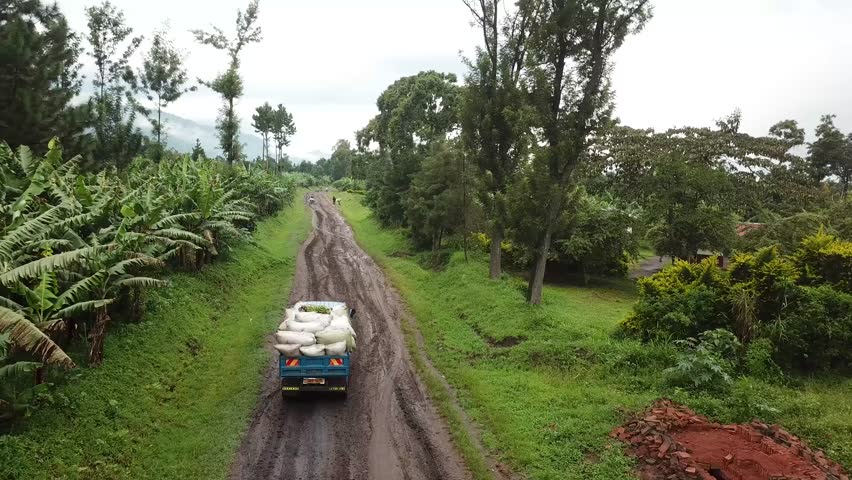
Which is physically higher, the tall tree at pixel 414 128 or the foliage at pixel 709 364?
the tall tree at pixel 414 128

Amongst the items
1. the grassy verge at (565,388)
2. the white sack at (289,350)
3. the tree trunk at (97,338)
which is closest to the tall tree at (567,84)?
the grassy verge at (565,388)

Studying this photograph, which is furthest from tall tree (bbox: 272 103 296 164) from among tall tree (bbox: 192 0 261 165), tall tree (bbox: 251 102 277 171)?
tall tree (bbox: 192 0 261 165)

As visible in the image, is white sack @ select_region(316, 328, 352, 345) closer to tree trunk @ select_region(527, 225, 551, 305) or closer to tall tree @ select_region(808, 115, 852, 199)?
tree trunk @ select_region(527, 225, 551, 305)

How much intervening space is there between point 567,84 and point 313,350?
40.7ft

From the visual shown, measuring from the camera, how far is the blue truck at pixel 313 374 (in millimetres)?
11641

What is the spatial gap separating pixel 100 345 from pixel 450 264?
60.3ft

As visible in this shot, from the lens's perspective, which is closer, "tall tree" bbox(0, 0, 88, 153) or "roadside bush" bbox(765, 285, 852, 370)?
"roadside bush" bbox(765, 285, 852, 370)

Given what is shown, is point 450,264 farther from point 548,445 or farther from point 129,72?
point 129,72

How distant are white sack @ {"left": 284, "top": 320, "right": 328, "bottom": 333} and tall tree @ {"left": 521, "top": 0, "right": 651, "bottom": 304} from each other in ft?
30.5

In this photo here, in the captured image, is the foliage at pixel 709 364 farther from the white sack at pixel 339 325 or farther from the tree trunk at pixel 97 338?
the tree trunk at pixel 97 338

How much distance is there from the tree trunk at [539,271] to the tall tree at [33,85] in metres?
18.4

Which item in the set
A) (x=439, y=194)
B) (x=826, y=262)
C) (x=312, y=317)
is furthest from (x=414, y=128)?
(x=826, y=262)

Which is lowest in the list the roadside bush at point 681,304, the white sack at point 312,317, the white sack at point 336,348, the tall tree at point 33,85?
the white sack at point 336,348

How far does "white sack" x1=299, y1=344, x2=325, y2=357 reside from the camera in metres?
11.7
